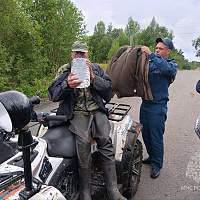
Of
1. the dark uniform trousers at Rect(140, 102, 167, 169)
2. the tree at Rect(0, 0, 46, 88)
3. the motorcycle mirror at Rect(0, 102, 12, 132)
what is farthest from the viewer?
the tree at Rect(0, 0, 46, 88)

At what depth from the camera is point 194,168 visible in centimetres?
557

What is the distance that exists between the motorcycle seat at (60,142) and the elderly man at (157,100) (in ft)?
5.52

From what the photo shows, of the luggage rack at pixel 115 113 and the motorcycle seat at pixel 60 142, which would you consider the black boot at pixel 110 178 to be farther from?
the luggage rack at pixel 115 113

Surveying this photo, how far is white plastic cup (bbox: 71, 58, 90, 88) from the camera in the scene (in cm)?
330

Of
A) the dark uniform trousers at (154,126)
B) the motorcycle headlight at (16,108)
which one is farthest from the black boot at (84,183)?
the dark uniform trousers at (154,126)

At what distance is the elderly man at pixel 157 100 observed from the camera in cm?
480

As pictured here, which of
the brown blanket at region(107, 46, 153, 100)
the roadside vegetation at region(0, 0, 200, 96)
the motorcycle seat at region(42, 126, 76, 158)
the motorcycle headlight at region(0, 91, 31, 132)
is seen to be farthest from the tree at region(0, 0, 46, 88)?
Result: the motorcycle headlight at region(0, 91, 31, 132)

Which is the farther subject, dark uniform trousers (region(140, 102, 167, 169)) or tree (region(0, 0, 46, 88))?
tree (region(0, 0, 46, 88))

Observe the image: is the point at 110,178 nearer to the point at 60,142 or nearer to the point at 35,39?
the point at 60,142

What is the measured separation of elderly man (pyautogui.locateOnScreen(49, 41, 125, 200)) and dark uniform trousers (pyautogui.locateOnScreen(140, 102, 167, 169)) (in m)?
1.27

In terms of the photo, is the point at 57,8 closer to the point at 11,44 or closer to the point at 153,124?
the point at 11,44

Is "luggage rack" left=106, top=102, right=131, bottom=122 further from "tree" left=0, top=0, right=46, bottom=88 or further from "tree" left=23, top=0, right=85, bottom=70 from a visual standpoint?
"tree" left=23, top=0, right=85, bottom=70

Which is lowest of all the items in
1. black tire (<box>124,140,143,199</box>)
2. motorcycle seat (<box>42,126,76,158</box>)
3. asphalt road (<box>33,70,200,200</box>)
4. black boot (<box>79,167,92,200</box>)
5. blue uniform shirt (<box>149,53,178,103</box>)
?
asphalt road (<box>33,70,200,200</box>)

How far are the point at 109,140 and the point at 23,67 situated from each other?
8440mm
